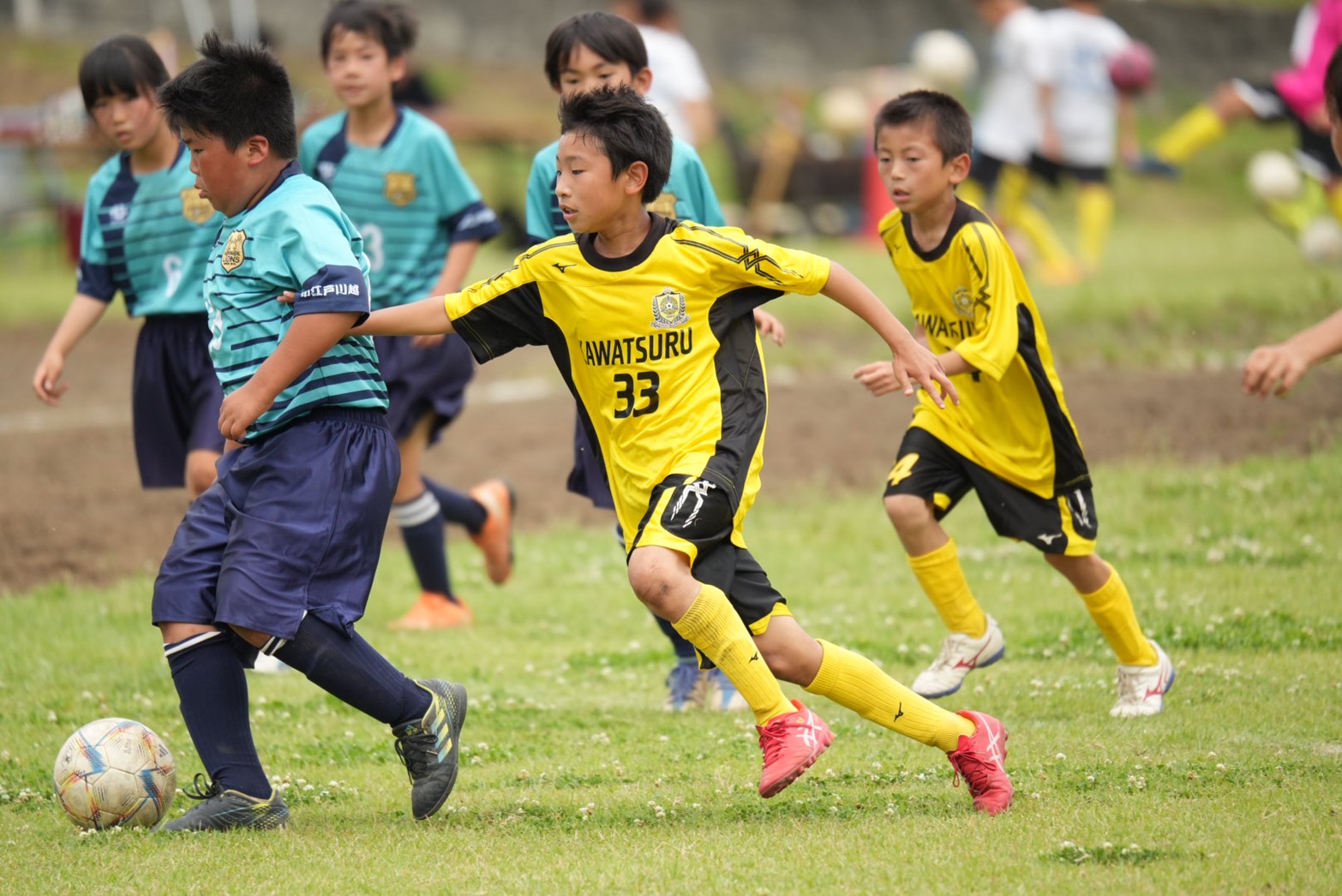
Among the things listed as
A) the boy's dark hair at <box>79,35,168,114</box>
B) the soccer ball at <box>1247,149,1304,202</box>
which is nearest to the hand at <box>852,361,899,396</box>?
the boy's dark hair at <box>79,35,168,114</box>

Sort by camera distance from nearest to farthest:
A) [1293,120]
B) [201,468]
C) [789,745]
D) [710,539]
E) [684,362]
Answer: [789,745] → [710,539] → [684,362] → [201,468] → [1293,120]

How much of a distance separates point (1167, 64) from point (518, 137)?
14117 millimetres

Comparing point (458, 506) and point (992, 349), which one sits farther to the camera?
point (458, 506)

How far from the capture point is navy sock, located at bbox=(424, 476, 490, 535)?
22.1 feet

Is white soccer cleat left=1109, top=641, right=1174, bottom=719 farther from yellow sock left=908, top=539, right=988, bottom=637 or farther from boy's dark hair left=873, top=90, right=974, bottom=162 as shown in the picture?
boy's dark hair left=873, top=90, right=974, bottom=162

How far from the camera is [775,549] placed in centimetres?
759

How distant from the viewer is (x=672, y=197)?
5277 mm

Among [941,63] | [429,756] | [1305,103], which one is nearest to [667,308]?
[429,756]

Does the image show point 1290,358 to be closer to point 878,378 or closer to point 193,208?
point 878,378

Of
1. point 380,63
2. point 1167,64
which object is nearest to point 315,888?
point 380,63

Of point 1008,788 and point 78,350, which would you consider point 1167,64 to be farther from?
point 1008,788

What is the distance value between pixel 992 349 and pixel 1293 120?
6694 mm

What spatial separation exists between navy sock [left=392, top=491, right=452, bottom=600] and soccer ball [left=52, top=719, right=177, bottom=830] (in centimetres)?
240

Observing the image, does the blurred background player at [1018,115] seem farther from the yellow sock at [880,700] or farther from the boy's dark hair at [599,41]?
the yellow sock at [880,700]
